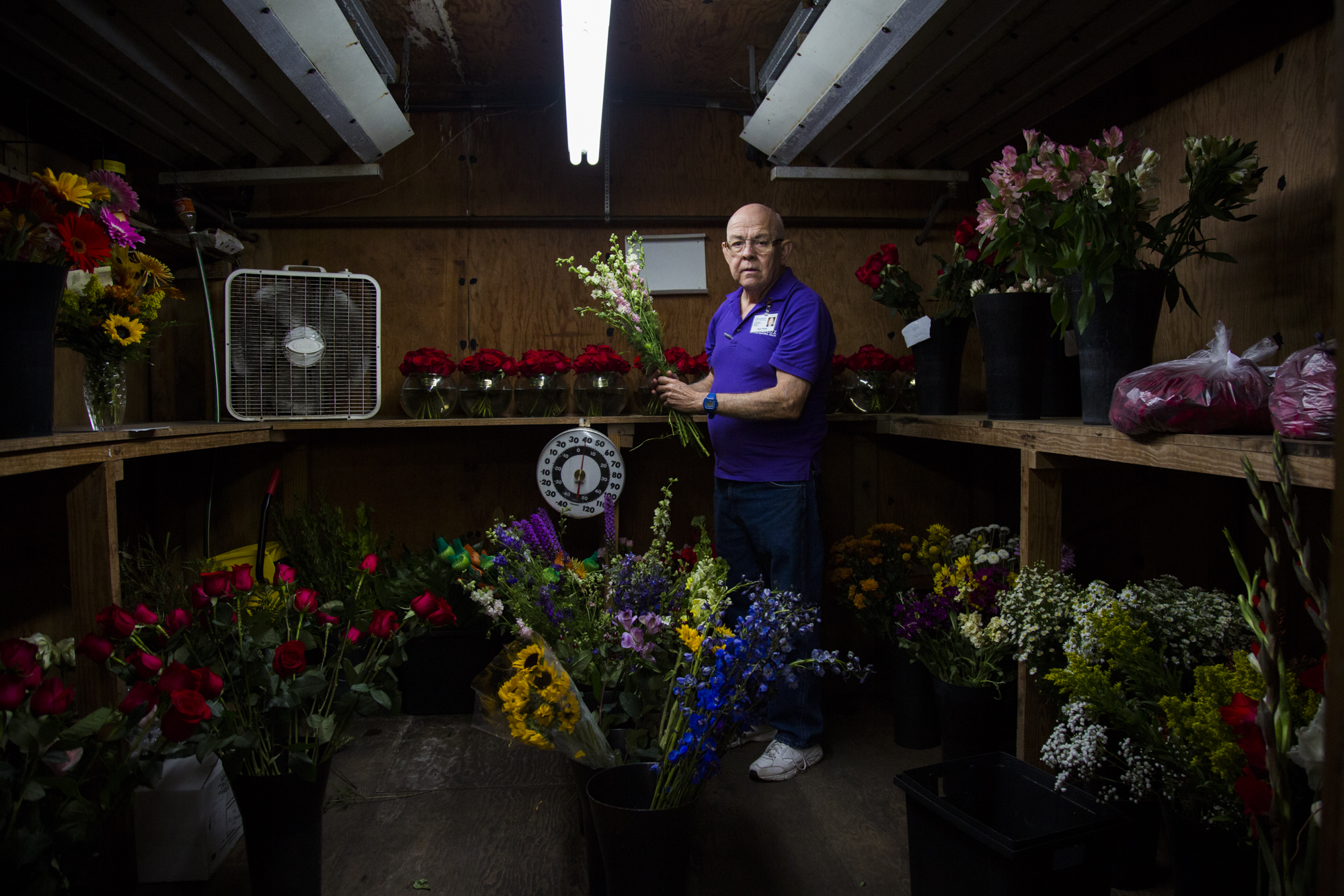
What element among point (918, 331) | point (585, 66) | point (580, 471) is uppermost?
point (585, 66)

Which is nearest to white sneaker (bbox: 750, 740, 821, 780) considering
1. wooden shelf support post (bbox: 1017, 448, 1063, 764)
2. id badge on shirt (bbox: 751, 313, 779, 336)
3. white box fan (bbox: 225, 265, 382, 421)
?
wooden shelf support post (bbox: 1017, 448, 1063, 764)

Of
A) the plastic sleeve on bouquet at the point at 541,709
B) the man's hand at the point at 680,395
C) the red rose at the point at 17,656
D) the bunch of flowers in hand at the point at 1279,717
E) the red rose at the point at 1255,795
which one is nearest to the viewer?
the bunch of flowers in hand at the point at 1279,717

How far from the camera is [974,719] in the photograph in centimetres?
223

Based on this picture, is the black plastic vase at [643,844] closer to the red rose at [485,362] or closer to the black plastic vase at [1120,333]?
the black plastic vase at [1120,333]

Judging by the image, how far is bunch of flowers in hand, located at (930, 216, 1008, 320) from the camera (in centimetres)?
234

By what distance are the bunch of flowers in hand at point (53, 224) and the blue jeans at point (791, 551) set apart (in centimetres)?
169

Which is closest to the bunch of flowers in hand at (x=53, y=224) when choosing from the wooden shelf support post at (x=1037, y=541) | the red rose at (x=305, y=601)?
the red rose at (x=305, y=601)

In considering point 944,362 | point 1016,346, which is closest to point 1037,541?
point 1016,346

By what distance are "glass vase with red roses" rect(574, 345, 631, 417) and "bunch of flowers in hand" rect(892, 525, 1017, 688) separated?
1.25 meters

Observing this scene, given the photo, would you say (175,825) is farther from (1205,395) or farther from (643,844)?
(1205,395)

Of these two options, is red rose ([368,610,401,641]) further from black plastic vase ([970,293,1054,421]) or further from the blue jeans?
black plastic vase ([970,293,1054,421])

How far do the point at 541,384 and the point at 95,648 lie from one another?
177 centimetres

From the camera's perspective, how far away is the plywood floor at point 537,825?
1.80 m

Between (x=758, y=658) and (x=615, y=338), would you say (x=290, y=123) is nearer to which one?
(x=615, y=338)
